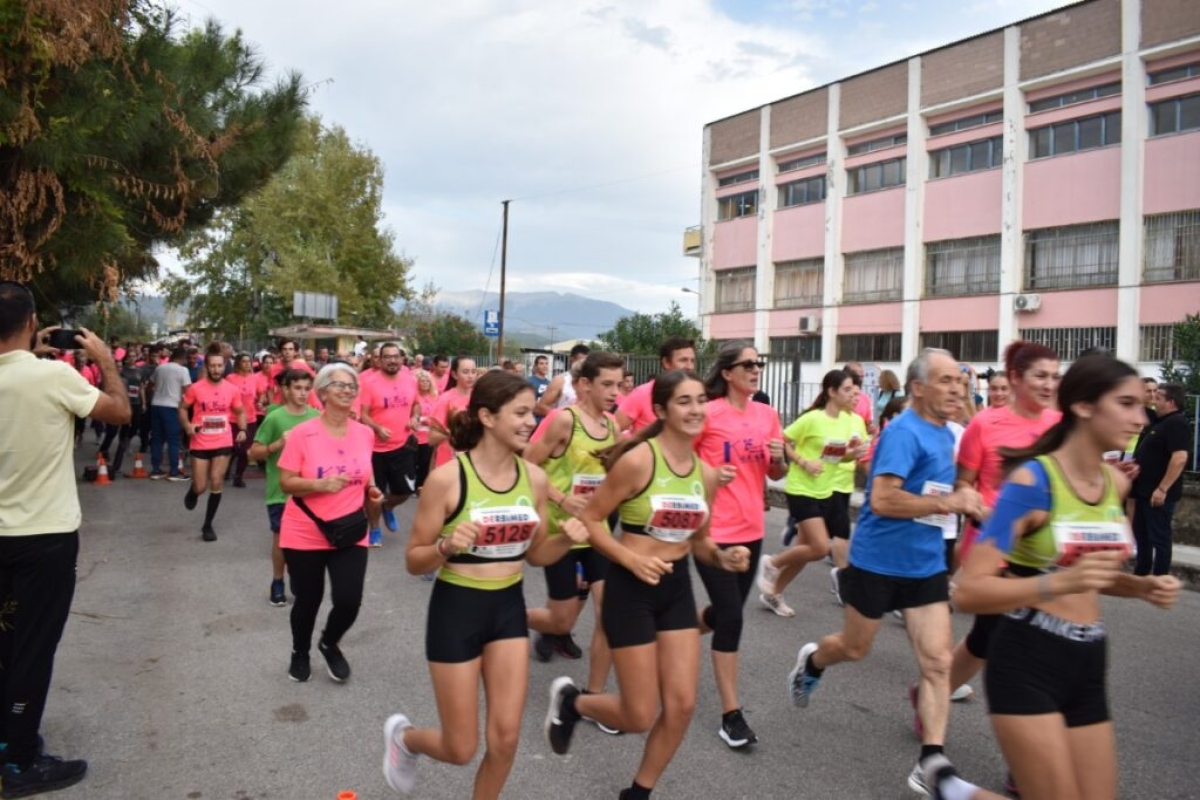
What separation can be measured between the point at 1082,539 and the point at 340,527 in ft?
12.7

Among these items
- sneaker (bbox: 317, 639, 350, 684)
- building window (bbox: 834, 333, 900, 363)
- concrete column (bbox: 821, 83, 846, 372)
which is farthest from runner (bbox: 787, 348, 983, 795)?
concrete column (bbox: 821, 83, 846, 372)

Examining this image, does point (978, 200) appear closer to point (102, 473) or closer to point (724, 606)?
point (102, 473)

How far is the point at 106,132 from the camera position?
8.39m

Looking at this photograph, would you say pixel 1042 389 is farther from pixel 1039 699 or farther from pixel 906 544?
pixel 1039 699

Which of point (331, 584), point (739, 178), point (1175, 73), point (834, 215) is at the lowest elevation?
point (331, 584)

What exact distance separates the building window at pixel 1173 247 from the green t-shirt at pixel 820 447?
20470mm

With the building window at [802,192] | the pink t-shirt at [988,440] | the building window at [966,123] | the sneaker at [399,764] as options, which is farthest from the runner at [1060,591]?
the building window at [802,192]

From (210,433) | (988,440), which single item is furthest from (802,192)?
(988,440)

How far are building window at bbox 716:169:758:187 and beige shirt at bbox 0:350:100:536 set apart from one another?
3391cm

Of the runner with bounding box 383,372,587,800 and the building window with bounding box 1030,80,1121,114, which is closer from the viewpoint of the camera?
the runner with bounding box 383,372,587,800

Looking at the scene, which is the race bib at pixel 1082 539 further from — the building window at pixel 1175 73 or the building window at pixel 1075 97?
the building window at pixel 1075 97

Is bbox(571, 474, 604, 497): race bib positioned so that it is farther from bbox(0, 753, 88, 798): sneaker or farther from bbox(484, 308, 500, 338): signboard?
bbox(484, 308, 500, 338): signboard

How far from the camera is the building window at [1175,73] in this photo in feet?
75.0

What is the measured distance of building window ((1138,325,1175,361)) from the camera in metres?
23.3
